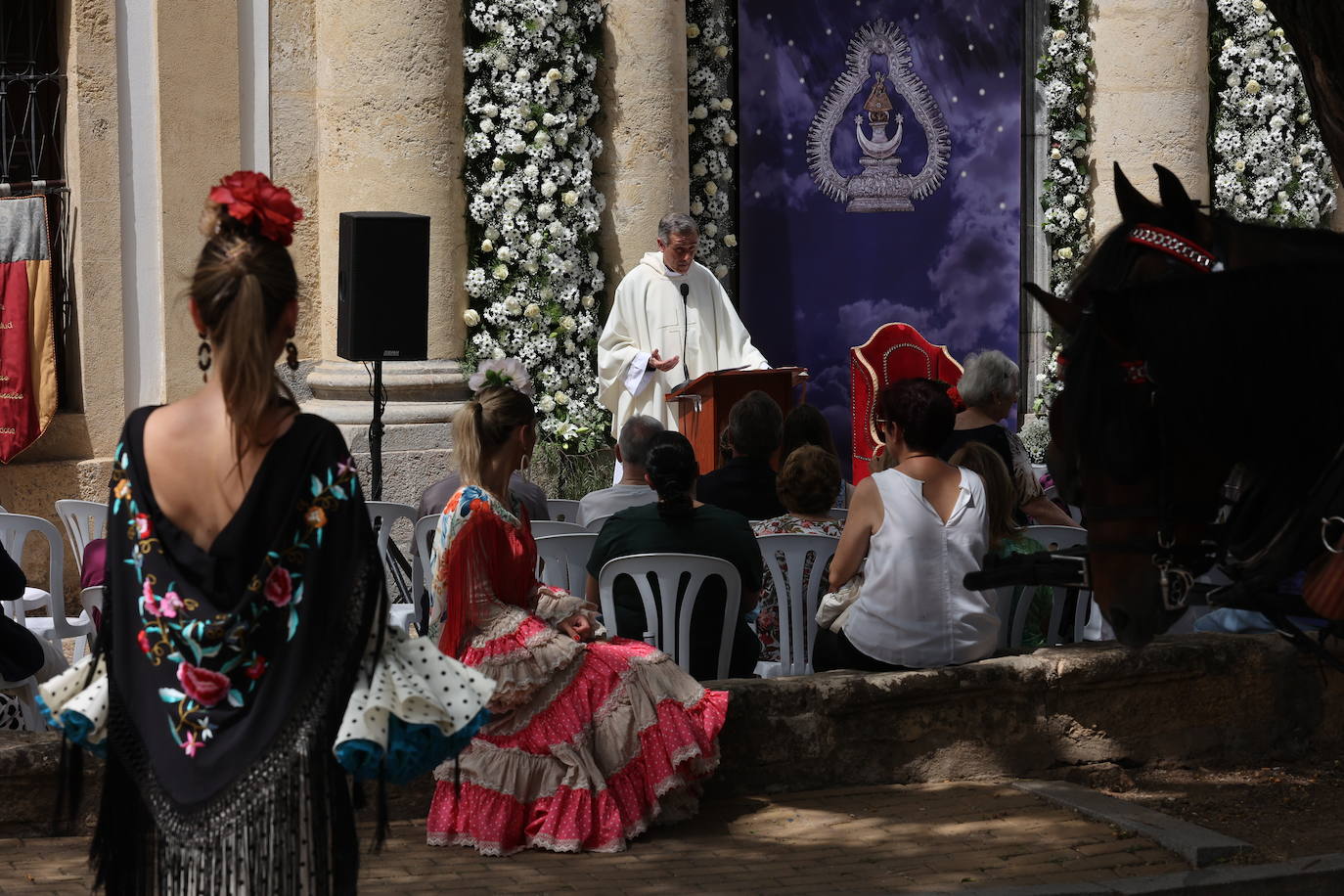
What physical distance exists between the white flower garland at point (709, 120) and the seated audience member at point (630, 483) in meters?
5.62

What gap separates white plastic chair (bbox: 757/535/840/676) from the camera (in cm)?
622

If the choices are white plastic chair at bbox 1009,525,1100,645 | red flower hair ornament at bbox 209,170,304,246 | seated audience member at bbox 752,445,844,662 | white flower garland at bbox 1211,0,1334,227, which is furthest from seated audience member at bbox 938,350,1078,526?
white flower garland at bbox 1211,0,1334,227

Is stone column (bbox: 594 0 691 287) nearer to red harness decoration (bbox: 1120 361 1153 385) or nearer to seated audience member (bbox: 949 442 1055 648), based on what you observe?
seated audience member (bbox: 949 442 1055 648)

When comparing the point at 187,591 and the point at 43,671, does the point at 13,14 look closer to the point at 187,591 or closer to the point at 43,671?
the point at 43,671

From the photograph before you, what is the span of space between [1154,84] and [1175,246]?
391 inches

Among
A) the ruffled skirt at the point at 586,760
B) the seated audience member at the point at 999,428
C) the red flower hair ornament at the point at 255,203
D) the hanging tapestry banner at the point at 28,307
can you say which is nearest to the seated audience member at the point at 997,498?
the seated audience member at the point at 999,428

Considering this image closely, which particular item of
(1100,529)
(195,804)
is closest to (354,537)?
(195,804)

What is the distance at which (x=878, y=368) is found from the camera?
12688mm

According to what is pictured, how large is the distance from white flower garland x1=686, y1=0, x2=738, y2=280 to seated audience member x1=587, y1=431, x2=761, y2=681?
686 centimetres

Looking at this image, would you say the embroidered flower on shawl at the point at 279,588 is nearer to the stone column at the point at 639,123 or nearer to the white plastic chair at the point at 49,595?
the white plastic chair at the point at 49,595

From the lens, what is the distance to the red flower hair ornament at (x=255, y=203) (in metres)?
3.00

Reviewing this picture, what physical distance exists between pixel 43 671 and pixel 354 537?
3.33 metres

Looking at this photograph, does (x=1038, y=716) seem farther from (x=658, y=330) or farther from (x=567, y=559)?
(x=658, y=330)

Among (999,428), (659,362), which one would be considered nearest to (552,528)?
(999,428)
